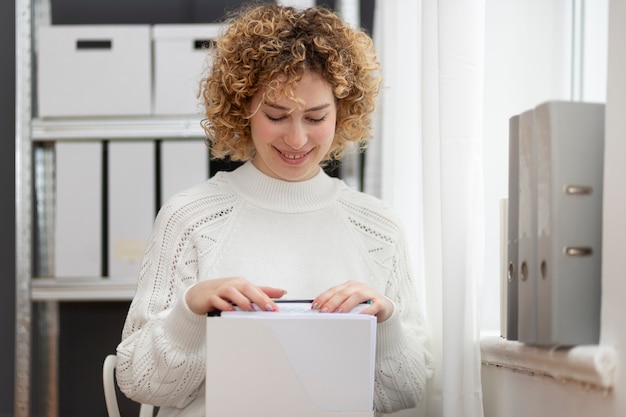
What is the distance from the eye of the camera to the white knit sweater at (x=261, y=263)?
1339 millimetres

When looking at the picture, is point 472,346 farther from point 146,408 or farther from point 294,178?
point 146,408

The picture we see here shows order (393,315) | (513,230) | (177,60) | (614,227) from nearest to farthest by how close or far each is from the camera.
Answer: (614,227) < (513,230) < (393,315) < (177,60)

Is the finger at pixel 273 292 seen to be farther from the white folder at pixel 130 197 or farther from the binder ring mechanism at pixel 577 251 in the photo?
the white folder at pixel 130 197

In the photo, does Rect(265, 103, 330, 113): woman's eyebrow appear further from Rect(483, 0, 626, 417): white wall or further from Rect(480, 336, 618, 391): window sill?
Rect(483, 0, 626, 417): white wall

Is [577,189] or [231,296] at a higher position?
[577,189]

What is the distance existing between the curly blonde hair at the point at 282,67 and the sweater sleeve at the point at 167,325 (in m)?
0.16

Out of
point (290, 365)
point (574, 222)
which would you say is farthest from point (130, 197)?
point (574, 222)

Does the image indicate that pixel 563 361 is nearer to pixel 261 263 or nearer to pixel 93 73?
pixel 261 263

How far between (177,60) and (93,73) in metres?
0.22

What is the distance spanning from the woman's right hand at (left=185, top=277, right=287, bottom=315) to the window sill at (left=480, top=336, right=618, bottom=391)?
0.31 metres

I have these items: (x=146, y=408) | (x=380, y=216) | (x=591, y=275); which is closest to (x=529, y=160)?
(x=591, y=275)

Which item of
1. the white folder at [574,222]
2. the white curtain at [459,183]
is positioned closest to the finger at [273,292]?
the white curtain at [459,183]

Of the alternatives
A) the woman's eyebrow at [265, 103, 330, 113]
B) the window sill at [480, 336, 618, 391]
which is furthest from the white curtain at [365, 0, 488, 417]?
the woman's eyebrow at [265, 103, 330, 113]

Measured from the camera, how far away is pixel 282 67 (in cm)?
136
